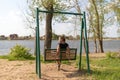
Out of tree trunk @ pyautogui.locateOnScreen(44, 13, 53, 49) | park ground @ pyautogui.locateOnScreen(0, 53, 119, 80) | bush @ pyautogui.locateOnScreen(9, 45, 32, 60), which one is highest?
tree trunk @ pyautogui.locateOnScreen(44, 13, 53, 49)

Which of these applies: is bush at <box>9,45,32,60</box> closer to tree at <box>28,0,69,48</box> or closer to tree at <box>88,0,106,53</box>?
tree at <box>28,0,69,48</box>

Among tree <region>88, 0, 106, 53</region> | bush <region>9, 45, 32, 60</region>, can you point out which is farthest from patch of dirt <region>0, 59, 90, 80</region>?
tree <region>88, 0, 106, 53</region>

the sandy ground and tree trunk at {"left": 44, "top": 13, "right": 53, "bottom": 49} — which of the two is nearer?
the sandy ground

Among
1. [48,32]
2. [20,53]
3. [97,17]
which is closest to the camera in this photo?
[20,53]

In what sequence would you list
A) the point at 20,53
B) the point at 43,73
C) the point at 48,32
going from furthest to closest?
the point at 48,32 < the point at 20,53 < the point at 43,73

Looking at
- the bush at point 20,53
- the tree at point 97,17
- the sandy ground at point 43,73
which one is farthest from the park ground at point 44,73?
the tree at point 97,17

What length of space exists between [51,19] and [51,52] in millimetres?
10626

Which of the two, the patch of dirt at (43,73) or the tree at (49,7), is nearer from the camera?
the patch of dirt at (43,73)

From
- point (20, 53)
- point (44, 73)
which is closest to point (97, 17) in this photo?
point (20, 53)

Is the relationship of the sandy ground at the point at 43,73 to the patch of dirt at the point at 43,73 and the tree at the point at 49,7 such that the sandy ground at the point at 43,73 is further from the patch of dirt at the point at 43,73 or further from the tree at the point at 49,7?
the tree at the point at 49,7

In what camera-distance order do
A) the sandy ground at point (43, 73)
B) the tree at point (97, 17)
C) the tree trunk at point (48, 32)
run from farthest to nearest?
the tree at point (97, 17), the tree trunk at point (48, 32), the sandy ground at point (43, 73)

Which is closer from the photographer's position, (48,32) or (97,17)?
(48,32)

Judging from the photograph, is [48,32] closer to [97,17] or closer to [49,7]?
[49,7]

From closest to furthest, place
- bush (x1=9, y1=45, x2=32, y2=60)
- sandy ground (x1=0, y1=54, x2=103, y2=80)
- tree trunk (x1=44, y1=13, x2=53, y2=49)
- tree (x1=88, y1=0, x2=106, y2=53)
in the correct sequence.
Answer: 1. sandy ground (x1=0, y1=54, x2=103, y2=80)
2. bush (x1=9, y1=45, x2=32, y2=60)
3. tree trunk (x1=44, y1=13, x2=53, y2=49)
4. tree (x1=88, y1=0, x2=106, y2=53)
